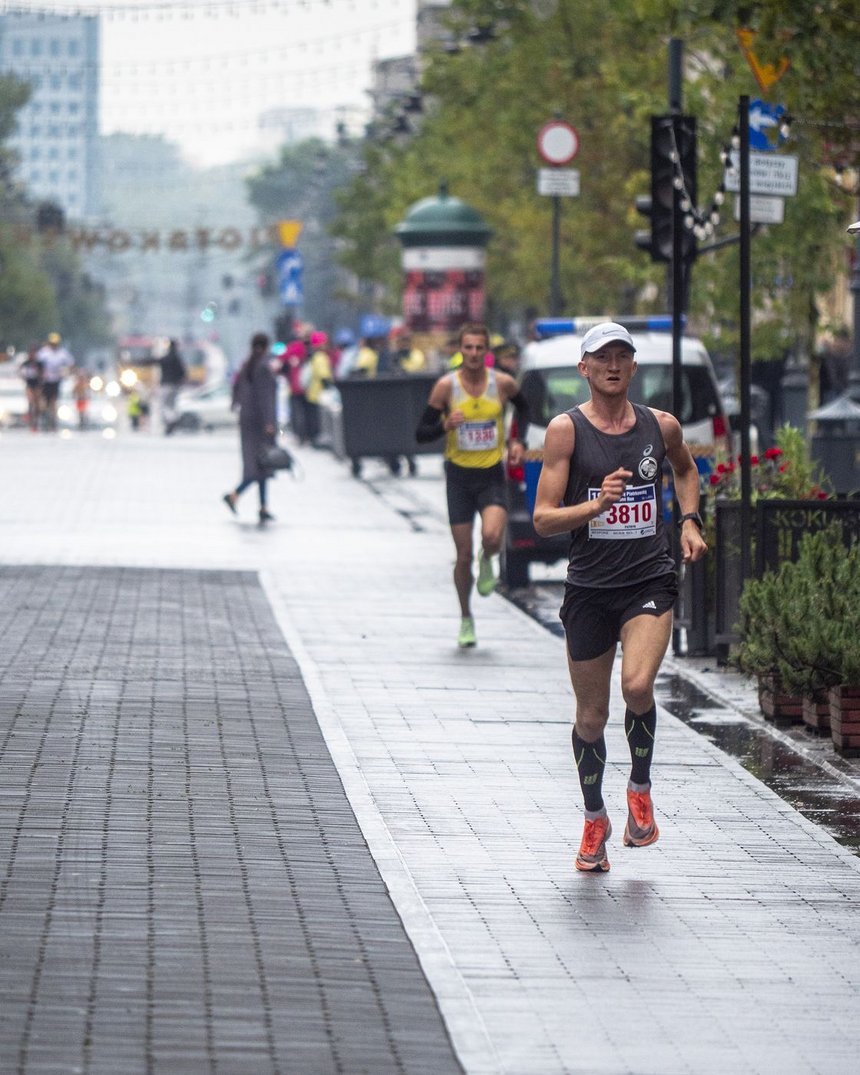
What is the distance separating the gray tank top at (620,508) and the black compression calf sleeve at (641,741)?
46cm

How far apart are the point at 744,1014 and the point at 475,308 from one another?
122ft

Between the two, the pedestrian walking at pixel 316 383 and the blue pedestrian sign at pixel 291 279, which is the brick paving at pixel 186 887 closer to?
the pedestrian walking at pixel 316 383

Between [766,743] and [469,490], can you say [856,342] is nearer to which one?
[469,490]

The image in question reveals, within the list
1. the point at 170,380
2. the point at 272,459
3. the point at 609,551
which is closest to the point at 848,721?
the point at 609,551

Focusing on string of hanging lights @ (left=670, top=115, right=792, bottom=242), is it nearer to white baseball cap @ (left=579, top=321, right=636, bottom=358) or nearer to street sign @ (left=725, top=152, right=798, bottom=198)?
street sign @ (left=725, top=152, right=798, bottom=198)

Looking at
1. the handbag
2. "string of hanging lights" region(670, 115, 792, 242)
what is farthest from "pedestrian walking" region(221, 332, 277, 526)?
"string of hanging lights" region(670, 115, 792, 242)

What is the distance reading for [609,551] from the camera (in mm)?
8320

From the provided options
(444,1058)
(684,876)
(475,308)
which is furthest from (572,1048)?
(475,308)

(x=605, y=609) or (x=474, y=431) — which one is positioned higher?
(x=474, y=431)

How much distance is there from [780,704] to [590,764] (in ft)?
10.8

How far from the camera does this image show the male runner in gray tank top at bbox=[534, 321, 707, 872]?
27.0ft

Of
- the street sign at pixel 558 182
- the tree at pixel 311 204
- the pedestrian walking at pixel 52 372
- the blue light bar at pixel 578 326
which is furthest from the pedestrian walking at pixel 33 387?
the tree at pixel 311 204

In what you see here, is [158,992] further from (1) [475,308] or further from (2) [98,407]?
(2) [98,407]

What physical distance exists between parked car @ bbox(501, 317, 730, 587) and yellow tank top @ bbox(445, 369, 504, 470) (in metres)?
2.85
